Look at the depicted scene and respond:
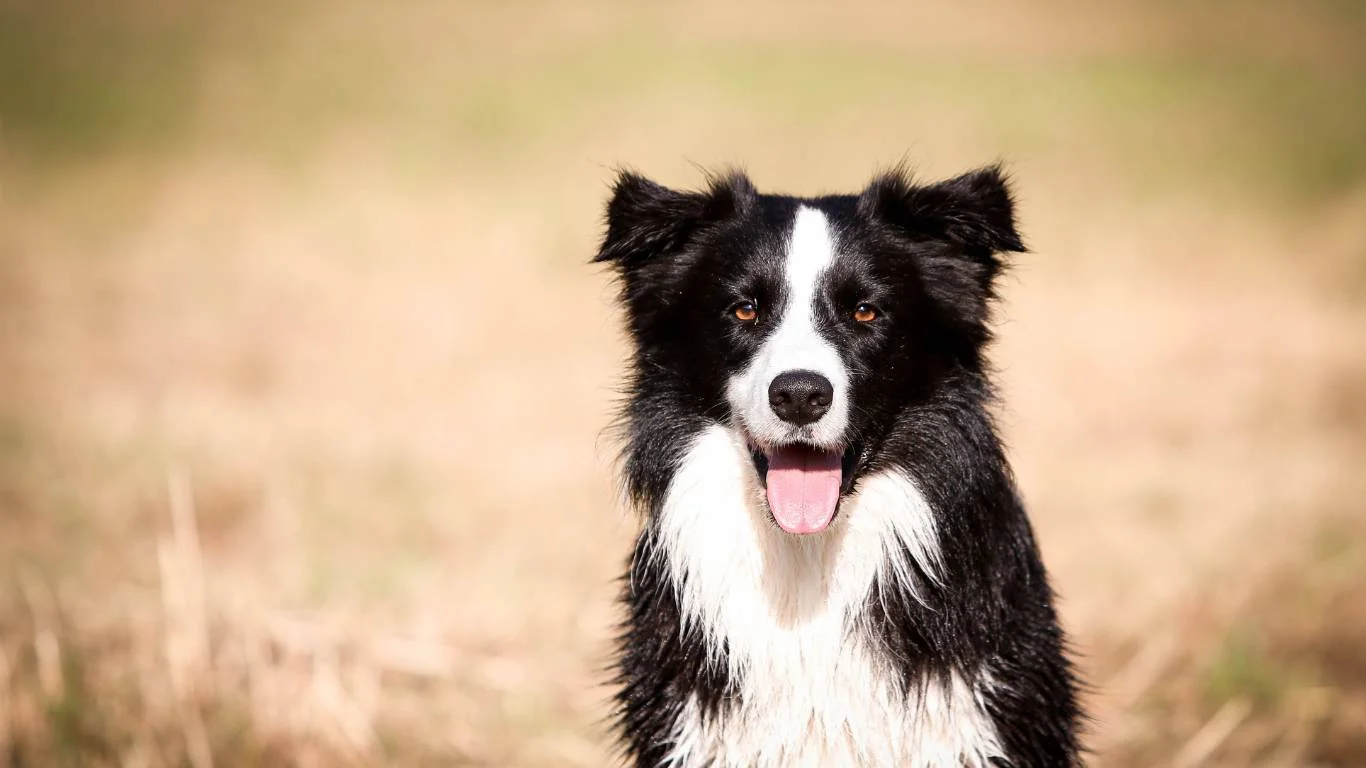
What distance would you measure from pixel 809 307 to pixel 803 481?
50cm

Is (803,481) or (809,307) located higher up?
(809,307)

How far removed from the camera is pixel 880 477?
12.0ft

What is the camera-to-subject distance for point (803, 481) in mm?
3564

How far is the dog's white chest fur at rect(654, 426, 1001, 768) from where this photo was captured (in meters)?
3.47

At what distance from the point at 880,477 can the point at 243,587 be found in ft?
13.7

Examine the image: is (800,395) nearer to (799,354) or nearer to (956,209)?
(799,354)

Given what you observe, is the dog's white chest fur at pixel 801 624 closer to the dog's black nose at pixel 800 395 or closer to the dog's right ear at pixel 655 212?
the dog's black nose at pixel 800 395

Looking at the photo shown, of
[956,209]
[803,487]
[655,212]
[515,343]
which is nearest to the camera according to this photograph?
[803,487]

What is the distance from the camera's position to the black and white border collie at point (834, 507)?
3.49 meters

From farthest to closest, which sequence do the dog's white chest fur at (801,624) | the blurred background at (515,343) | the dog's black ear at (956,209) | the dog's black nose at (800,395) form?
the blurred background at (515,343) → the dog's black ear at (956,209) → the dog's white chest fur at (801,624) → the dog's black nose at (800,395)

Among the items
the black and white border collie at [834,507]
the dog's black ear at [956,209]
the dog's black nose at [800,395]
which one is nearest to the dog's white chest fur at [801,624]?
the black and white border collie at [834,507]

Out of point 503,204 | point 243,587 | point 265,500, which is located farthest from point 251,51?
point 243,587

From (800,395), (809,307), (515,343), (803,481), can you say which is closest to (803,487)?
(803,481)

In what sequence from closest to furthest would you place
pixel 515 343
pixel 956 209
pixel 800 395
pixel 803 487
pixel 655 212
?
1. pixel 800 395
2. pixel 803 487
3. pixel 956 209
4. pixel 655 212
5. pixel 515 343
